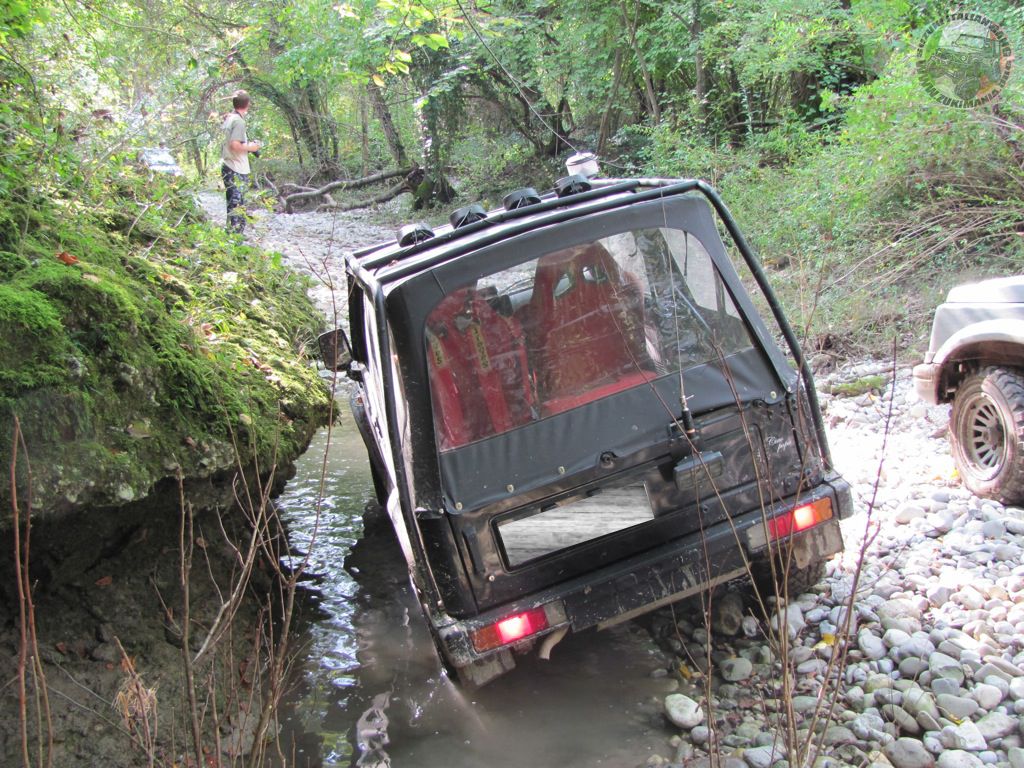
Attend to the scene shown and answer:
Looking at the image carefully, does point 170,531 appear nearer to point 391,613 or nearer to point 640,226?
point 391,613

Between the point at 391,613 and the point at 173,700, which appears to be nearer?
the point at 173,700

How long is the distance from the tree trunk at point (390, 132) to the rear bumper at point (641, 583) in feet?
69.5

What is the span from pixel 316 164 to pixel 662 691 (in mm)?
26026

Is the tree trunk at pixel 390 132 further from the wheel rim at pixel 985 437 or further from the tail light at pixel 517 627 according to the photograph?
the tail light at pixel 517 627

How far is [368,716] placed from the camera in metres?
4.05

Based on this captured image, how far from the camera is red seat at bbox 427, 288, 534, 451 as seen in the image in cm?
341

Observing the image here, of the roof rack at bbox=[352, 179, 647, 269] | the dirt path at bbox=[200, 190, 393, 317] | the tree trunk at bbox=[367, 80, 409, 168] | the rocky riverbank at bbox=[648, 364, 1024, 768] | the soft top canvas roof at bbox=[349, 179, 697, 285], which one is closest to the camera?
the rocky riverbank at bbox=[648, 364, 1024, 768]

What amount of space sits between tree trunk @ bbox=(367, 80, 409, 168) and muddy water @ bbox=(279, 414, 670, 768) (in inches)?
778

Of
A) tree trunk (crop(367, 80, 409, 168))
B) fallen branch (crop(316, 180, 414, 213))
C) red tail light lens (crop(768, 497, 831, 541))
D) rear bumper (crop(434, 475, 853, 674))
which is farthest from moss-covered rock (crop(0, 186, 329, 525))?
tree trunk (crop(367, 80, 409, 168))

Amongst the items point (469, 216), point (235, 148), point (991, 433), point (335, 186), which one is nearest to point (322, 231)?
point (335, 186)

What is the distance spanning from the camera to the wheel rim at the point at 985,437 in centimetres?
464

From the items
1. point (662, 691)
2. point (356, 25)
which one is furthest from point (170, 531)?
point (356, 25)

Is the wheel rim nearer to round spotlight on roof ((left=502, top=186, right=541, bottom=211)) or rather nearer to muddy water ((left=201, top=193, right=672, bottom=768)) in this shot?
muddy water ((left=201, top=193, right=672, bottom=768))

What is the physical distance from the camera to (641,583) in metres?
3.35
